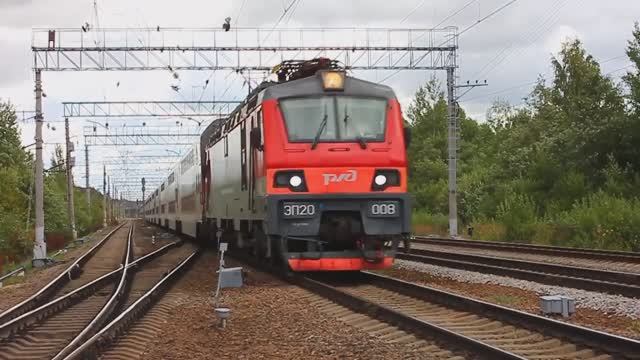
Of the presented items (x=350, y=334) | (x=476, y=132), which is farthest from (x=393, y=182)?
(x=476, y=132)

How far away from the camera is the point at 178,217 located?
35.9 metres

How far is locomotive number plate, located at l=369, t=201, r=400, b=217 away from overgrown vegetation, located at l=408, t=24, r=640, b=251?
449 inches

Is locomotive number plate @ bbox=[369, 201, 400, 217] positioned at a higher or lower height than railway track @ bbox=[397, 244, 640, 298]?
higher

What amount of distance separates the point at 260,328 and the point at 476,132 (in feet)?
200

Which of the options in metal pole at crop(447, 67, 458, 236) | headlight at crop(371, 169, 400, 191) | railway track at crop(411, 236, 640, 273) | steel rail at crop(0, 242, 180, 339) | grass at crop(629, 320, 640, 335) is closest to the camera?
grass at crop(629, 320, 640, 335)

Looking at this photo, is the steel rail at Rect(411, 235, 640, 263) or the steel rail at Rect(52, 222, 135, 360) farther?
the steel rail at Rect(411, 235, 640, 263)

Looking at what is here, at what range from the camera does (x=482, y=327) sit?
348 inches

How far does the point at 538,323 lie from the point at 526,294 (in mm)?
3982

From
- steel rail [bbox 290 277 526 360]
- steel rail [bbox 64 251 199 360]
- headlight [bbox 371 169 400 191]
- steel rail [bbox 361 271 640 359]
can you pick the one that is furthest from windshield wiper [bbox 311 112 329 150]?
steel rail [bbox 64 251 199 360]

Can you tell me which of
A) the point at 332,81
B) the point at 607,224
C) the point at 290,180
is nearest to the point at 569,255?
the point at 607,224

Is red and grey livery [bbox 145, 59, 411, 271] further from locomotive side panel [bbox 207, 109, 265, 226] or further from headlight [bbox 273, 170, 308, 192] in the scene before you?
locomotive side panel [bbox 207, 109, 265, 226]

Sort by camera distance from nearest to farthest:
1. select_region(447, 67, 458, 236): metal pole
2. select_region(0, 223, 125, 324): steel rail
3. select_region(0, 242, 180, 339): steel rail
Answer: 1. select_region(0, 242, 180, 339): steel rail
2. select_region(0, 223, 125, 324): steel rail
3. select_region(447, 67, 458, 236): metal pole

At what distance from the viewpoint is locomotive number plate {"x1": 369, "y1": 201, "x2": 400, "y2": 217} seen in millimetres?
13352

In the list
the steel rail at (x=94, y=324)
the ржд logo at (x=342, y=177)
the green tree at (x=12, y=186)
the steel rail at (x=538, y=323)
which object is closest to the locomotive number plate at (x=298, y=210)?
the ржд logo at (x=342, y=177)
